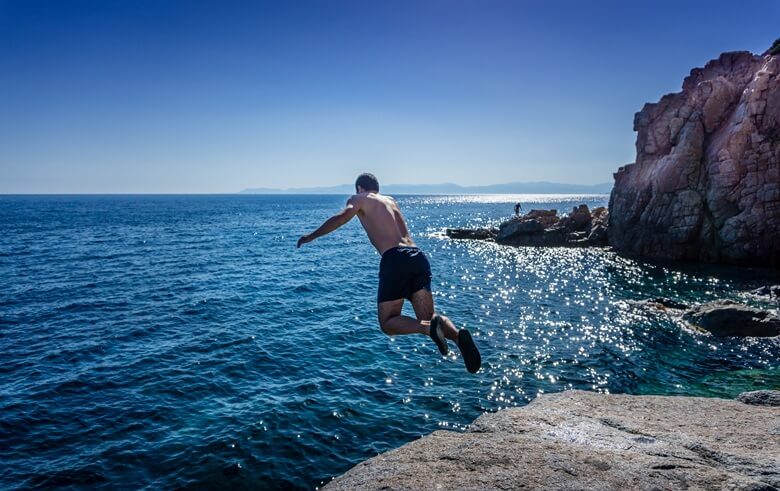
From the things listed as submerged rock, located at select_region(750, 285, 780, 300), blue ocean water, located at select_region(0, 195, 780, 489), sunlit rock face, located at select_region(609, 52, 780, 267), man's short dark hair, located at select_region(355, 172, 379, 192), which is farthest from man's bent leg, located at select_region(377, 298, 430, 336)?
sunlit rock face, located at select_region(609, 52, 780, 267)

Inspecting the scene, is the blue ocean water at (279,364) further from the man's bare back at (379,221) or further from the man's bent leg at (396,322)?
the man's bare back at (379,221)

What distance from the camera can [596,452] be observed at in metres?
5.91

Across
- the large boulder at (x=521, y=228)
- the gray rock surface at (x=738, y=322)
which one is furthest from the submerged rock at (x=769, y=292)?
the large boulder at (x=521, y=228)

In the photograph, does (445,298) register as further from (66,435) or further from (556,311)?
(66,435)

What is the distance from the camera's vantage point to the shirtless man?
6.43 metres

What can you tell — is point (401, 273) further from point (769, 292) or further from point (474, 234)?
point (474, 234)

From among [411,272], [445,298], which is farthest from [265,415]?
[445,298]

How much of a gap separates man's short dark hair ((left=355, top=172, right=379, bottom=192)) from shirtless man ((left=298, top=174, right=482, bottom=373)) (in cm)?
20

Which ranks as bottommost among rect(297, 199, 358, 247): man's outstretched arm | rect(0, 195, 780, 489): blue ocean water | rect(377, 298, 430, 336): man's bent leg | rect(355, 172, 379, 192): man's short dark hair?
rect(0, 195, 780, 489): blue ocean water

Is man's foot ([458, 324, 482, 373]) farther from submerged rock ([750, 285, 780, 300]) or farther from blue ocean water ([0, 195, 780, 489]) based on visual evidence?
submerged rock ([750, 285, 780, 300])

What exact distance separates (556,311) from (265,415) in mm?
18191

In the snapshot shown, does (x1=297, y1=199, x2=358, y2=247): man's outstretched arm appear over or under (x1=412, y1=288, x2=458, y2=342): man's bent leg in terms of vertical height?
over

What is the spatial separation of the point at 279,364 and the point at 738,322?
20331 mm

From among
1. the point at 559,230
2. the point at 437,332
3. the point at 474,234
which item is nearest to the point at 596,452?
the point at 437,332
